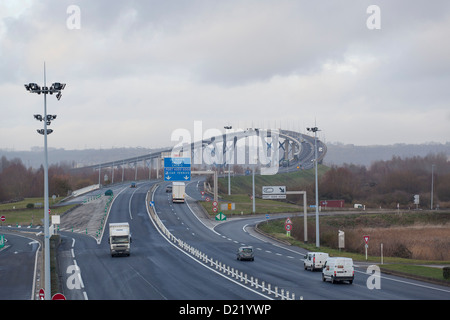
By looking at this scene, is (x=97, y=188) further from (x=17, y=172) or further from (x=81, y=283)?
(x=81, y=283)

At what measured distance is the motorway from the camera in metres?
34.2

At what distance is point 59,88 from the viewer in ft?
112

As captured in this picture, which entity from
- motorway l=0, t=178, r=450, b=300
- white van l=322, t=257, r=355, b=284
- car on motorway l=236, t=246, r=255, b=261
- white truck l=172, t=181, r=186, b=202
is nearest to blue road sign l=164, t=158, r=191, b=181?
motorway l=0, t=178, r=450, b=300

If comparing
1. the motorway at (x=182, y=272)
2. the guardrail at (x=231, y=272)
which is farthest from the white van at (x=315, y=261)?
the guardrail at (x=231, y=272)

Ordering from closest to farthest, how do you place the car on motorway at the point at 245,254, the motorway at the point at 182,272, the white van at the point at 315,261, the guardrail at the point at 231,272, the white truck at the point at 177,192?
the guardrail at the point at 231,272
the motorway at the point at 182,272
the white van at the point at 315,261
the car on motorway at the point at 245,254
the white truck at the point at 177,192

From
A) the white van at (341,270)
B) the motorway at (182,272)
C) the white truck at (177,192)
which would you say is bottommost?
the motorway at (182,272)

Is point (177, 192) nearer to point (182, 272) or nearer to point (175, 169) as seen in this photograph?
point (175, 169)

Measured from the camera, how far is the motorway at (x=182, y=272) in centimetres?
3416

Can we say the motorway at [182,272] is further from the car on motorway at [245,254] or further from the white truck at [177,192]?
the white truck at [177,192]

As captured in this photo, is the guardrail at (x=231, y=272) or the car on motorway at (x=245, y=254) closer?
the guardrail at (x=231, y=272)

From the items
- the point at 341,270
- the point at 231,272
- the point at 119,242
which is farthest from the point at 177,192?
the point at 341,270

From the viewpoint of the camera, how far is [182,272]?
147ft

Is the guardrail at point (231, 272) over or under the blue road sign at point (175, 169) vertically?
under

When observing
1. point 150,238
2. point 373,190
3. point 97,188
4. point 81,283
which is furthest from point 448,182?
point 81,283
